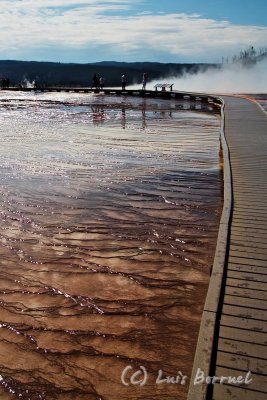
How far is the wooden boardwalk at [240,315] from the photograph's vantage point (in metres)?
3.21

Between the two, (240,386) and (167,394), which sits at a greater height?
(240,386)

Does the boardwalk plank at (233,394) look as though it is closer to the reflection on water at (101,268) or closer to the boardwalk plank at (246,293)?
the reflection on water at (101,268)

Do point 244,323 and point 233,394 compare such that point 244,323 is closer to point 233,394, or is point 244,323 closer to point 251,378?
point 251,378

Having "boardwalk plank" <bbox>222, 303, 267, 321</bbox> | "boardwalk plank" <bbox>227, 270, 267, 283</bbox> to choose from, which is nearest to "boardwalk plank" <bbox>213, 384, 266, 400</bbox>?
"boardwalk plank" <bbox>222, 303, 267, 321</bbox>

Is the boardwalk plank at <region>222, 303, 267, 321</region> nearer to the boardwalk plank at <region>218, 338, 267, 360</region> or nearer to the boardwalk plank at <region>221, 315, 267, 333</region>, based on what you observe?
the boardwalk plank at <region>221, 315, 267, 333</region>

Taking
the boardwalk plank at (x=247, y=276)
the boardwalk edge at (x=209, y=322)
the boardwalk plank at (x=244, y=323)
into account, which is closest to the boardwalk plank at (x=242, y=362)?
the boardwalk edge at (x=209, y=322)

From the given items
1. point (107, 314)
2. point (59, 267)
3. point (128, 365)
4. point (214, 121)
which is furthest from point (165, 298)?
point (214, 121)

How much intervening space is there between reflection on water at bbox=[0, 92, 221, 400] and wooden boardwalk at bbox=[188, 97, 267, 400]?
1.58 feet

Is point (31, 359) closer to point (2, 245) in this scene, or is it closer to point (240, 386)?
point (240, 386)

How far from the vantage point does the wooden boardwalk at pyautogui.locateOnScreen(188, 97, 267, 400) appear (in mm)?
3205

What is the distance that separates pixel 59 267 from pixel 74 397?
233cm

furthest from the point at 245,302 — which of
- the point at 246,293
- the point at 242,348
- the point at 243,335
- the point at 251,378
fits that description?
the point at 251,378

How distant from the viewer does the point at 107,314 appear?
471 cm

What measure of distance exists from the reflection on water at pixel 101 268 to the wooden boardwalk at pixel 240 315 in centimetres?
48
